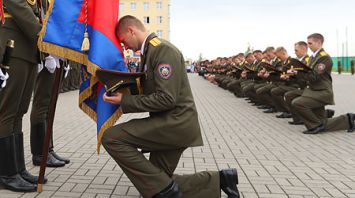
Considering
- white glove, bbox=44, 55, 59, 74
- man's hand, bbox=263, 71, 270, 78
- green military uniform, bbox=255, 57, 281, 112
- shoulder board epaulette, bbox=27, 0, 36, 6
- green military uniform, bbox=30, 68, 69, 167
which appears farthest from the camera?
man's hand, bbox=263, 71, 270, 78

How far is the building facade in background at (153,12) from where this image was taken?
262ft

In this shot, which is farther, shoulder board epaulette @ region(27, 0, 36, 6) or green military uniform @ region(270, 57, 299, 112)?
green military uniform @ region(270, 57, 299, 112)

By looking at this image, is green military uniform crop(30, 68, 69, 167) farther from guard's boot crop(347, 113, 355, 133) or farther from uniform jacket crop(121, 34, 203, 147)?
guard's boot crop(347, 113, 355, 133)

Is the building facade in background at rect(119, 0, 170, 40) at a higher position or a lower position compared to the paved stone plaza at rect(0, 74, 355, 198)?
higher

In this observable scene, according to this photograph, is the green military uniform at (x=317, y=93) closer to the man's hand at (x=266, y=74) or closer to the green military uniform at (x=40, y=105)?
the man's hand at (x=266, y=74)

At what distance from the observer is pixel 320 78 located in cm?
740

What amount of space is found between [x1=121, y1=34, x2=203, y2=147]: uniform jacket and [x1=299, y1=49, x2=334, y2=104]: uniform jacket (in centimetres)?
465

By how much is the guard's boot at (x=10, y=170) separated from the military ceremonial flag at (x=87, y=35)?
0.93 meters

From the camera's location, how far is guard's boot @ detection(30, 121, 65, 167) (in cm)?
446

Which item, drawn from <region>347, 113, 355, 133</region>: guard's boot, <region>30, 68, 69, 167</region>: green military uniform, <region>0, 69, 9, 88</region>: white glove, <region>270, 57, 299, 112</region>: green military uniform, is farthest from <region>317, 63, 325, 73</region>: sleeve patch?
<region>0, 69, 9, 88</region>: white glove

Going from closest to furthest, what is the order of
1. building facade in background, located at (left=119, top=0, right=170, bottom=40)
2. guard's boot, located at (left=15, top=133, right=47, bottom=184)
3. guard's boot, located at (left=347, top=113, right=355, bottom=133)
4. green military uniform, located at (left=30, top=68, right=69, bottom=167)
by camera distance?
guard's boot, located at (left=15, top=133, right=47, bottom=184) → green military uniform, located at (left=30, top=68, right=69, bottom=167) → guard's boot, located at (left=347, top=113, right=355, bottom=133) → building facade in background, located at (left=119, top=0, right=170, bottom=40)

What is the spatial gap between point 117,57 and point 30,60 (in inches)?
39.8

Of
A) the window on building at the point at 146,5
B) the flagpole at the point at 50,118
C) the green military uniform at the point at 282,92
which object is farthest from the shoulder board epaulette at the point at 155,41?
the window on building at the point at 146,5

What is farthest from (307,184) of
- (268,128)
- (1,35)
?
(268,128)
